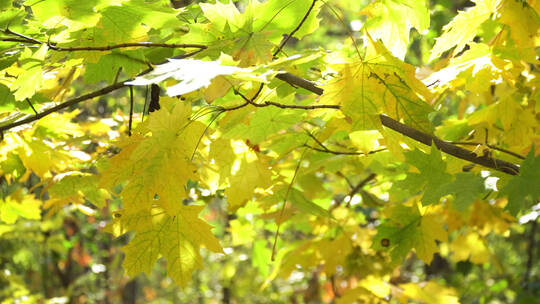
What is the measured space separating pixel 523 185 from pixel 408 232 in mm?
1071

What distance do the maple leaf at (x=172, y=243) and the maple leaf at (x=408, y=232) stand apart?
100 cm

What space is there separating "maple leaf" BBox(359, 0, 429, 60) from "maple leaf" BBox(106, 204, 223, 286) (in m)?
0.80

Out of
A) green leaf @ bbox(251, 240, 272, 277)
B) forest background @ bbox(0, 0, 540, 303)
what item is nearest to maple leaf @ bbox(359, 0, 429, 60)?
forest background @ bbox(0, 0, 540, 303)

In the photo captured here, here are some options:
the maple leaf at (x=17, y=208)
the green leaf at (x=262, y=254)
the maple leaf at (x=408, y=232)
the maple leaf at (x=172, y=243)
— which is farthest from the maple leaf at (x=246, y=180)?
the green leaf at (x=262, y=254)

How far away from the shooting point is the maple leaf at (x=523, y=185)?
114 cm

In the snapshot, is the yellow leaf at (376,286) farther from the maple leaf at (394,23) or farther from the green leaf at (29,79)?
the green leaf at (29,79)

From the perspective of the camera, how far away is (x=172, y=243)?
148 centimetres

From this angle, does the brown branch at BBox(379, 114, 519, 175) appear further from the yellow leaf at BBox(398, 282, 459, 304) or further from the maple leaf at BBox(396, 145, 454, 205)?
the yellow leaf at BBox(398, 282, 459, 304)

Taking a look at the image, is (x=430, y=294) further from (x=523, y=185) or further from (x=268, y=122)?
(x=268, y=122)

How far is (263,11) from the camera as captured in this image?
137cm

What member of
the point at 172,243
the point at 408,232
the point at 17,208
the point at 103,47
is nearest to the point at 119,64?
the point at 103,47

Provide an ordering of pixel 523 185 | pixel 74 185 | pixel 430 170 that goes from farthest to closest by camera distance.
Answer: pixel 74 185
pixel 430 170
pixel 523 185

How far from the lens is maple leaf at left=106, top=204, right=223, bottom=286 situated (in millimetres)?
1467

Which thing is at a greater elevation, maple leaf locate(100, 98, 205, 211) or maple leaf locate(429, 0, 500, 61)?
maple leaf locate(429, 0, 500, 61)
